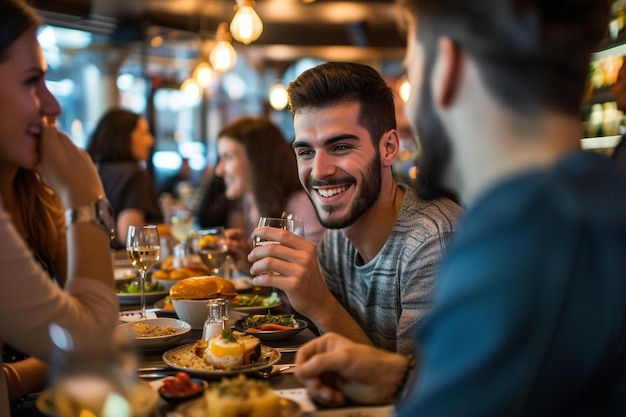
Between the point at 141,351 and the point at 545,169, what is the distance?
1.29 meters

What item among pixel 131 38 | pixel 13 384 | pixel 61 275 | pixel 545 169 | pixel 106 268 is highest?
pixel 131 38

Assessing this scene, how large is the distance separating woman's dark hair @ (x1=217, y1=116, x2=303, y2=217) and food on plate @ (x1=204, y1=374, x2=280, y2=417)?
2.87 metres

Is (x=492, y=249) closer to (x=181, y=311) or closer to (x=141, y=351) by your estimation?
(x=141, y=351)

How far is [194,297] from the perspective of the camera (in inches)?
80.3

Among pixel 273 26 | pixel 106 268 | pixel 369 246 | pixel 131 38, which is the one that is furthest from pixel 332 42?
pixel 106 268

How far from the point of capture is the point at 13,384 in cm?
180

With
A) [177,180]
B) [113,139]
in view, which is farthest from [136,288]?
[177,180]

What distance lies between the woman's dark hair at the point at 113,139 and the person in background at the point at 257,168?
96 centimetres

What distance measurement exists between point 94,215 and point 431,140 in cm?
81

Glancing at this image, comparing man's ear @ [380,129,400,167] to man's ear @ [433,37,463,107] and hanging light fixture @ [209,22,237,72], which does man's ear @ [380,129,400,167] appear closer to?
man's ear @ [433,37,463,107]

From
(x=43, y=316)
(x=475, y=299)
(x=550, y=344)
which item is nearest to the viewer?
(x=475, y=299)

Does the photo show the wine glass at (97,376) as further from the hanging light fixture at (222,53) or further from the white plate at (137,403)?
the hanging light fixture at (222,53)

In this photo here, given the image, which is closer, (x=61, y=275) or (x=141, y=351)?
(x=141, y=351)

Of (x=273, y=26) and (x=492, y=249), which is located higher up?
(x=273, y=26)
